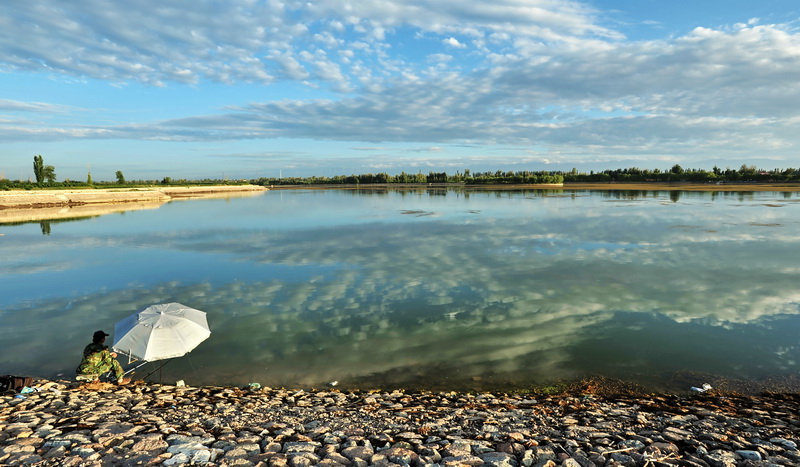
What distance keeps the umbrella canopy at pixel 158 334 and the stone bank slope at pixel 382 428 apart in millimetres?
1067

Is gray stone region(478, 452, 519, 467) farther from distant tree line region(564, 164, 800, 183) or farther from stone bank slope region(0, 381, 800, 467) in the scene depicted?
distant tree line region(564, 164, 800, 183)

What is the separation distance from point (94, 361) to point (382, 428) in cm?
802

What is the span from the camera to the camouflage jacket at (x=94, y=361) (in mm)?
10617

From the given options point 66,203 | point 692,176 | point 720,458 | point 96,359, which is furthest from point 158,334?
point 692,176

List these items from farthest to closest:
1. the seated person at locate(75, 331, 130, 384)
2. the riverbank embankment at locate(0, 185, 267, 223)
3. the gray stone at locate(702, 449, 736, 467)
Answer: the riverbank embankment at locate(0, 185, 267, 223) < the seated person at locate(75, 331, 130, 384) < the gray stone at locate(702, 449, 736, 467)

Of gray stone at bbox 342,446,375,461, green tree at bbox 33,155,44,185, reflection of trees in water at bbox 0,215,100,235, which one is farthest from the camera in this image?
green tree at bbox 33,155,44,185

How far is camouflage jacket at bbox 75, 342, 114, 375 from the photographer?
34.8 ft

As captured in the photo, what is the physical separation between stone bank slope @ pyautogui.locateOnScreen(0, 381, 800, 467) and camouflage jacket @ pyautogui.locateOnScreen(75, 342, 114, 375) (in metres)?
0.45

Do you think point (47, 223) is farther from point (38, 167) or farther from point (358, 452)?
point (38, 167)

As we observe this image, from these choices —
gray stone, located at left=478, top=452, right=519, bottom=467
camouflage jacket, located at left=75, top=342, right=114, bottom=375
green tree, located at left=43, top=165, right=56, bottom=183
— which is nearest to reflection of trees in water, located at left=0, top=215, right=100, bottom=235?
camouflage jacket, located at left=75, top=342, right=114, bottom=375

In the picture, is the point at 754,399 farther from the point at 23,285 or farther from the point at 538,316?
the point at 23,285

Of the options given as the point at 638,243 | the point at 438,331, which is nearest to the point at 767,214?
the point at 638,243

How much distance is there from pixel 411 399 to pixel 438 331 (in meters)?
4.51

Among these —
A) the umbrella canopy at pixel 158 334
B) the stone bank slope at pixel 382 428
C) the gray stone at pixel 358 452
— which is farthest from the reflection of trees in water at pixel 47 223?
the gray stone at pixel 358 452
